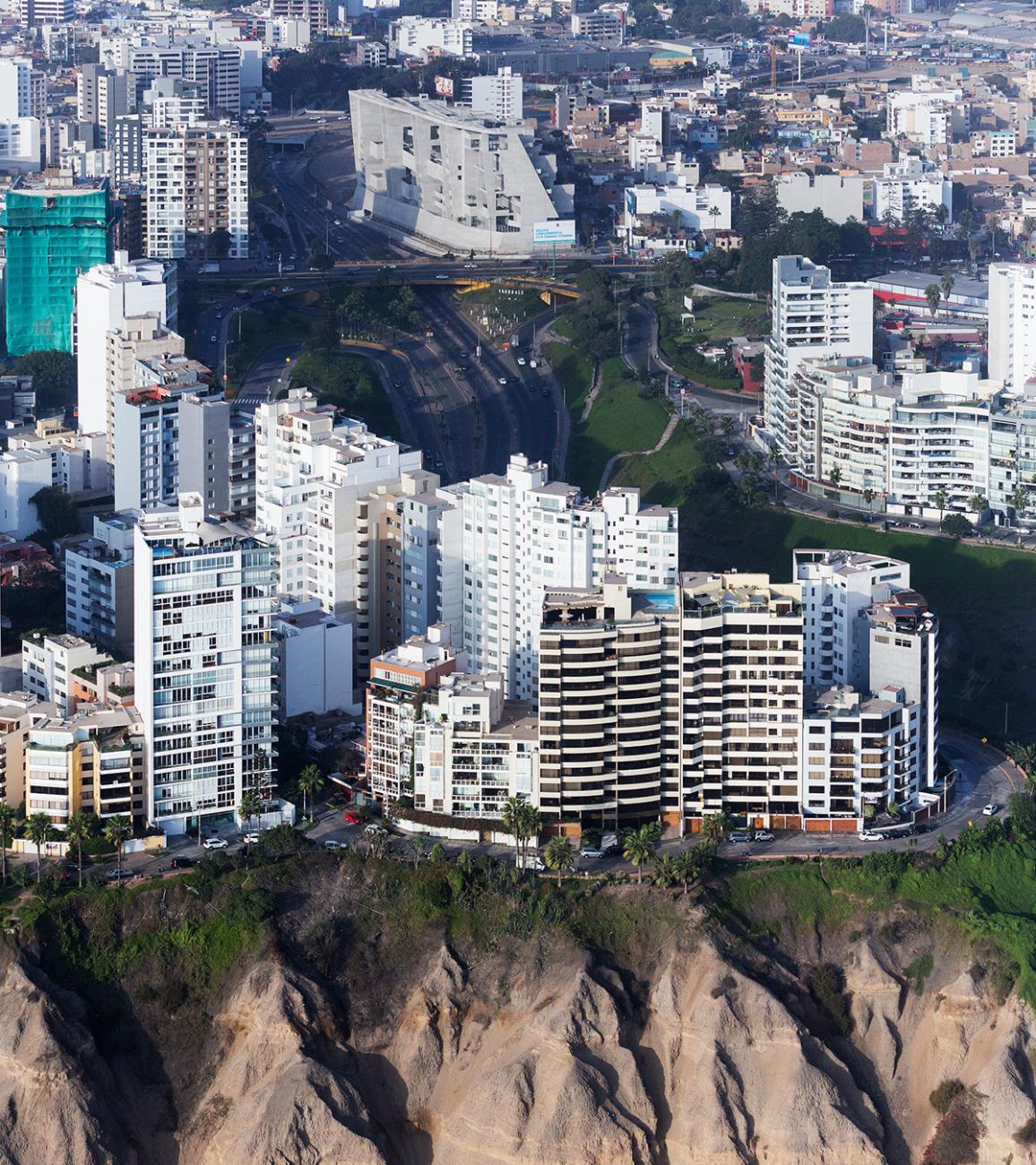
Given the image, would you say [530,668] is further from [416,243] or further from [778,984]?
[416,243]

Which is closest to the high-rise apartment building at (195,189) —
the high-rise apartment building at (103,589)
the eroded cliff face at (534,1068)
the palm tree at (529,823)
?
the high-rise apartment building at (103,589)

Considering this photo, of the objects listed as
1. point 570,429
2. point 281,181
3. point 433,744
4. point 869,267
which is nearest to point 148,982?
point 433,744

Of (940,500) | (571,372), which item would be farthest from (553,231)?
(940,500)

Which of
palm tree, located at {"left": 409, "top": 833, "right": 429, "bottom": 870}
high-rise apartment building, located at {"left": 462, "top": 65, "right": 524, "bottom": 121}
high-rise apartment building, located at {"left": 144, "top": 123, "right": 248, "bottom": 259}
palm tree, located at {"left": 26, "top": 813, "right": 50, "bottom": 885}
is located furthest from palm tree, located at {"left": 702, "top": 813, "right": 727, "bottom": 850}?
high-rise apartment building, located at {"left": 462, "top": 65, "right": 524, "bottom": 121}

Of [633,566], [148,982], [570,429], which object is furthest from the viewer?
[570,429]

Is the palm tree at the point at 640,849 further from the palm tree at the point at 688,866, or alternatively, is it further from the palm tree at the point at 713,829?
the palm tree at the point at 713,829

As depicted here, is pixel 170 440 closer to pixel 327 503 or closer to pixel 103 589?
pixel 103 589
